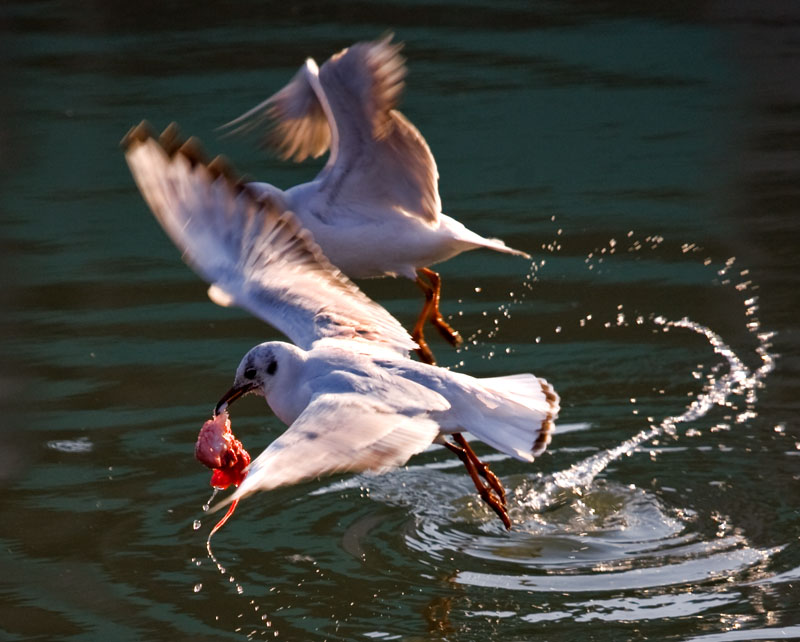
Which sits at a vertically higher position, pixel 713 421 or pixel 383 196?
pixel 383 196

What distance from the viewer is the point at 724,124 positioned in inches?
418

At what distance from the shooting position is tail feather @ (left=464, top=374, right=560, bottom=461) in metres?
4.47

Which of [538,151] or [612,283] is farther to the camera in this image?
[538,151]

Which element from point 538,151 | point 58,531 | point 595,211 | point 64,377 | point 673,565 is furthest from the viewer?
point 538,151

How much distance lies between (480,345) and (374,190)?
2.81 ft

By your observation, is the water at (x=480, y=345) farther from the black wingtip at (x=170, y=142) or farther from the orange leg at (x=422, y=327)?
the black wingtip at (x=170, y=142)

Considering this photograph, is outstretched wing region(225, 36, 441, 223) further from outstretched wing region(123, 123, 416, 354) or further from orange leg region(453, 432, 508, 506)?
orange leg region(453, 432, 508, 506)

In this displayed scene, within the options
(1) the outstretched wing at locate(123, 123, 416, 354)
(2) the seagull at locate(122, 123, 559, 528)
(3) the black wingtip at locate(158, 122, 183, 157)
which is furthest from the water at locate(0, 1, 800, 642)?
(3) the black wingtip at locate(158, 122, 183, 157)

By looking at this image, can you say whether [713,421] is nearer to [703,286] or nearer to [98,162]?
[703,286]

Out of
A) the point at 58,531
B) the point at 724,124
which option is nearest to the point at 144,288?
the point at 58,531

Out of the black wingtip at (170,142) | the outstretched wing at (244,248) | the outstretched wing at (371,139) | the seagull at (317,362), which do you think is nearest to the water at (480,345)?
the seagull at (317,362)

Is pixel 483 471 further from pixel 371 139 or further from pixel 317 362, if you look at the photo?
pixel 371 139

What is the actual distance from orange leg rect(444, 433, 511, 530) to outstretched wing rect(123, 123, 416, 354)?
1.33 feet

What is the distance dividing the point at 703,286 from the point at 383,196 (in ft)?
5.82
